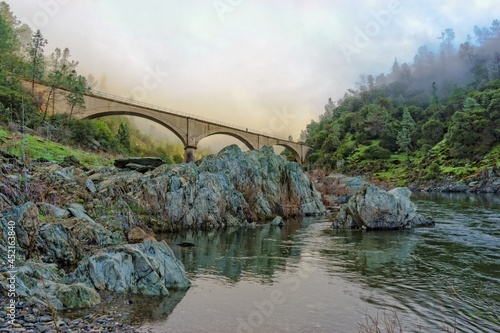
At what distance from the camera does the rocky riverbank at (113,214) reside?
1267 centimetres

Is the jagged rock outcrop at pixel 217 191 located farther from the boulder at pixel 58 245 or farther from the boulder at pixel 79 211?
the boulder at pixel 58 245

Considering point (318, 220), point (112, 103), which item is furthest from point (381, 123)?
point (318, 220)

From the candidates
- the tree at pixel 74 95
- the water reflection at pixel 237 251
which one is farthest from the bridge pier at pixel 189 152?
the water reflection at pixel 237 251

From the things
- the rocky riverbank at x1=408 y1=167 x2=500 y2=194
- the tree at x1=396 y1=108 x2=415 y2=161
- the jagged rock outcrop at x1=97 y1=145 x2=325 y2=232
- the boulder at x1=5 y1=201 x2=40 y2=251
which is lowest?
the boulder at x1=5 y1=201 x2=40 y2=251

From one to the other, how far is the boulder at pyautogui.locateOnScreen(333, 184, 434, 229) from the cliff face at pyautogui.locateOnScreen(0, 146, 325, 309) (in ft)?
33.3

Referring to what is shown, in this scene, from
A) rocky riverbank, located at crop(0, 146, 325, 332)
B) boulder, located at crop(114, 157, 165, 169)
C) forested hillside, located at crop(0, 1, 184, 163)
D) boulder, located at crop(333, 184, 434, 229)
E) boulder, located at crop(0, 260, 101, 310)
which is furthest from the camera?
forested hillside, located at crop(0, 1, 184, 163)

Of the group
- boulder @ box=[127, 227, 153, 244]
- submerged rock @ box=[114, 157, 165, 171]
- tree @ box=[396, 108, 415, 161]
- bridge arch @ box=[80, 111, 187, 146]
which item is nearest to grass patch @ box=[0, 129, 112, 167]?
submerged rock @ box=[114, 157, 165, 171]

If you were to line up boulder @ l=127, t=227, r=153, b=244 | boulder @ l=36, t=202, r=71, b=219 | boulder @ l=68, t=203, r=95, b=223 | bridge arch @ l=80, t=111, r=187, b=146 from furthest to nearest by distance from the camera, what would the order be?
bridge arch @ l=80, t=111, r=187, b=146
boulder @ l=127, t=227, r=153, b=244
boulder @ l=68, t=203, r=95, b=223
boulder @ l=36, t=202, r=71, b=219

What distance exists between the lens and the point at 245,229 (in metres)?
32.8

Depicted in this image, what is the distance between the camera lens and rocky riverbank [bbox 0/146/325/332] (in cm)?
1267

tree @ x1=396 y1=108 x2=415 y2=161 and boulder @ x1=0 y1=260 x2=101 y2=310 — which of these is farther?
tree @ x1=396 y1=108 x2=415 y2=161

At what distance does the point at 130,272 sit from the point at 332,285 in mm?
8639

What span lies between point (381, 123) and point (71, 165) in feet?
476

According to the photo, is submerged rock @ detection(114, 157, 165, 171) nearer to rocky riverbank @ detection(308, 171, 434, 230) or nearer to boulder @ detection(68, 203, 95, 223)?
boulder @ detection(68, 203, 95, 223)
